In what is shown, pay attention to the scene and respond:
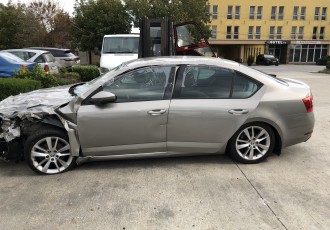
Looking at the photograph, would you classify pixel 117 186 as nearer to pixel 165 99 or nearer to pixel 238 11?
pixel 165 99

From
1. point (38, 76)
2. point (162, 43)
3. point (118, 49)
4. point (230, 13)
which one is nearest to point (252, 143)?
point (162, 43)

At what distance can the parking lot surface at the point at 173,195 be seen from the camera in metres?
3.08

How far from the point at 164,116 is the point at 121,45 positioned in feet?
26.9

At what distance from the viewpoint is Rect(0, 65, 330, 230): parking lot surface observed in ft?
10.1

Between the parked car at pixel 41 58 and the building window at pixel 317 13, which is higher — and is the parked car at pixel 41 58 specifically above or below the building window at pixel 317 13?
below

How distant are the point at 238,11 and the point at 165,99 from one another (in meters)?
51.8

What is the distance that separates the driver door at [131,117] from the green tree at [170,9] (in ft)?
79.5

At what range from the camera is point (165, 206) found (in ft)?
11.0

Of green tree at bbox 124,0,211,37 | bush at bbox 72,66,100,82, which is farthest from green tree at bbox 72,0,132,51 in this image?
bush at bbox 72,66,100,82

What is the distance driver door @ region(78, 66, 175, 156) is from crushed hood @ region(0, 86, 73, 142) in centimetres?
51

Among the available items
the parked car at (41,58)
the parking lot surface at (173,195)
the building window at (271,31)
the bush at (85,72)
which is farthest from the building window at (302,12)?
the parking lot surface at (173,195)

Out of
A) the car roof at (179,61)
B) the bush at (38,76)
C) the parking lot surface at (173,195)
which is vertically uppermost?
the car roof at (179,61)

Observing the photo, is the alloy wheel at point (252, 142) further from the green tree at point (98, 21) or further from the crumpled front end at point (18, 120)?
the green tree at point (98, 21)

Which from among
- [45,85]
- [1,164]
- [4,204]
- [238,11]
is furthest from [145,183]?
[238,11]
